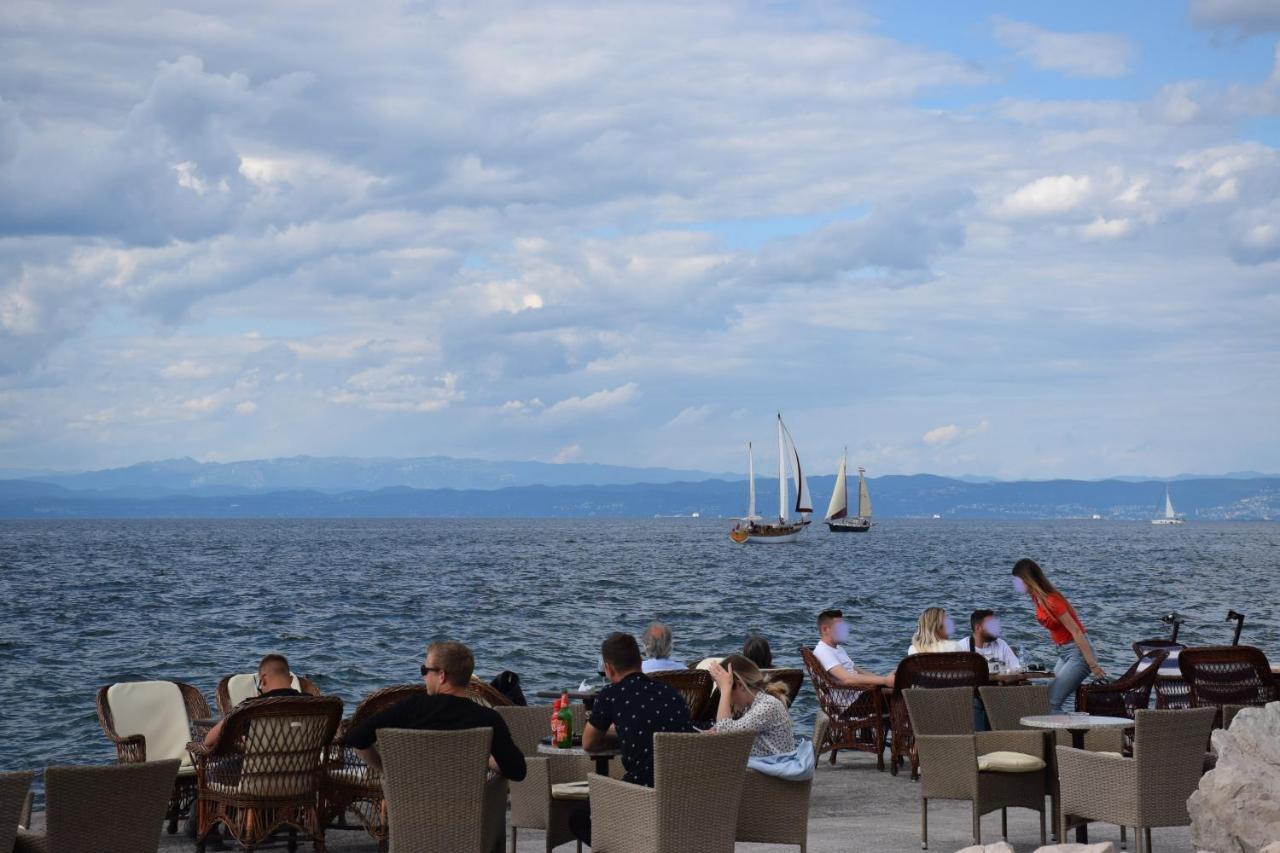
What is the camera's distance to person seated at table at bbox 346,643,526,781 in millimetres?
5969

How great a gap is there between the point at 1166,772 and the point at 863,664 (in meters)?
16.6

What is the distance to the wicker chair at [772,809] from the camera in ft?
21.0

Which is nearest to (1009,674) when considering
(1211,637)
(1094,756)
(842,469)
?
(1094,756)

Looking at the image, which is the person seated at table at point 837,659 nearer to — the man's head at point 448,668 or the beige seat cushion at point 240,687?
the beige seat cushion at point 240,687

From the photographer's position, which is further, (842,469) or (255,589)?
(842,469)

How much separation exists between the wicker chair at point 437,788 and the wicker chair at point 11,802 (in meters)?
1.41

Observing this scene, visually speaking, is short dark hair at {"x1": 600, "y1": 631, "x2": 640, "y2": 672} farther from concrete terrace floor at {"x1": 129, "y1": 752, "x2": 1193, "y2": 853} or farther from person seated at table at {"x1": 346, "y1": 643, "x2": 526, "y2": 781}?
concrete terrace floor at {"x1": 129, "y1": 752, "x2": 1193, "y2": 853}

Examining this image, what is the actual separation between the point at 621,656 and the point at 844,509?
407ft

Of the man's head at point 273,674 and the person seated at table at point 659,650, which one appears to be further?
the person seated at table at point 659,650

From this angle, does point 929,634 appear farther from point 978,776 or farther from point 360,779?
point 360,779

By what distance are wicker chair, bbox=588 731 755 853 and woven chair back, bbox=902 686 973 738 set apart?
2.56m

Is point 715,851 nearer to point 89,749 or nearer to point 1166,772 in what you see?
point 1166,772

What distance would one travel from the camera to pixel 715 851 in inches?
232

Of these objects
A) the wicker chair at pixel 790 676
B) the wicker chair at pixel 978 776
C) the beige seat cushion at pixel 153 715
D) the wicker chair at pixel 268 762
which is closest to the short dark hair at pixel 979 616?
the wicker chair at pixel 790 676
